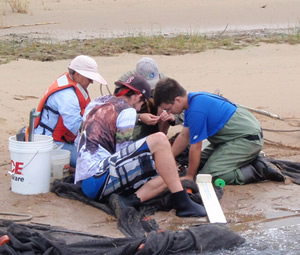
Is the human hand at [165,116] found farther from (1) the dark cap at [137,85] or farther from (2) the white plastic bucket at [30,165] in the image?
(2) the white plastic bucket at [30,165]

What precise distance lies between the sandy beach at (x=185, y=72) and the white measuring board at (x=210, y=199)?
0.51 ft

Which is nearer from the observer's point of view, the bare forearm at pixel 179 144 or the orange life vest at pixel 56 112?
the orange life vest at pixel 56 112

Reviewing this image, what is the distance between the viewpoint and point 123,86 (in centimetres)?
593

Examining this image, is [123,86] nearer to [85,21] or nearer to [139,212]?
[139,212]

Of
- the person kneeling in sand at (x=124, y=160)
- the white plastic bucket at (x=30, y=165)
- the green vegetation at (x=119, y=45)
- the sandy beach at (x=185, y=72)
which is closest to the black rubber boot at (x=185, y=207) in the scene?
the person kneeling in sand at (x=124, y=160)

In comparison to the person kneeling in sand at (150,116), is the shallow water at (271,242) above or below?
below

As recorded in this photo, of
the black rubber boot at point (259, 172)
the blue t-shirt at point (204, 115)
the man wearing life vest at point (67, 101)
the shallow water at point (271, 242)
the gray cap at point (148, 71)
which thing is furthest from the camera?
the gray cap at point (148, 71)

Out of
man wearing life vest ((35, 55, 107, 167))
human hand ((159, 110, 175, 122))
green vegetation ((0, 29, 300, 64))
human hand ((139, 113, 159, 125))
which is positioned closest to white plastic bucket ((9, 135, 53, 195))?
man wearing life vest ((35, 55, 107, 167))

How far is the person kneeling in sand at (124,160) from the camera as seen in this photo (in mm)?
5504

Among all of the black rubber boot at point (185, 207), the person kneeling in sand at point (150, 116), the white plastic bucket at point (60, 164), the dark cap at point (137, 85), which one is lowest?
the black rubber boot at point (185, 207)

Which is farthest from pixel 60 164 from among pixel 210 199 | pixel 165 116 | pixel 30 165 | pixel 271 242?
pixel 271 242

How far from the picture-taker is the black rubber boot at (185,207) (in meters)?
5.60

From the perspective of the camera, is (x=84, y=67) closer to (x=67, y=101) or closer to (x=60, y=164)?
(x=67, y=101)

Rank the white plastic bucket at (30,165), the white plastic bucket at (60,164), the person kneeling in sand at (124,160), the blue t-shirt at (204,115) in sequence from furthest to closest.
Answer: the white plastic bucket at (60,164), the blue t-shirt at (204,115), the white plastic bucket at (30,165), the person kneeling in sand at (124,160)
